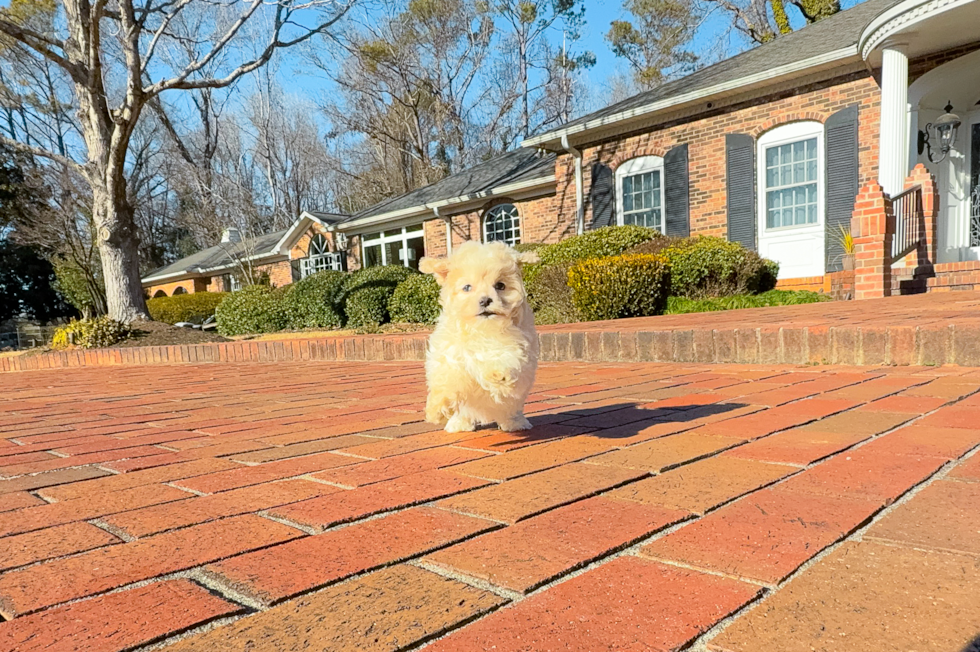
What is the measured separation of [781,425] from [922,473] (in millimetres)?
663

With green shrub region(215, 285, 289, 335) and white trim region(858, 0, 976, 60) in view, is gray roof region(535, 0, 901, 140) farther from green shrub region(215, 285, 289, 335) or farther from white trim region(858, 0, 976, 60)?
green shrub region(215, 285, 289, 335)

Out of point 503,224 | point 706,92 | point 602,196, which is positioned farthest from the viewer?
point 503,224

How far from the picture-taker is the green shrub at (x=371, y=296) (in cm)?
1304

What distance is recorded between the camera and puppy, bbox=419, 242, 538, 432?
1959 millimetres

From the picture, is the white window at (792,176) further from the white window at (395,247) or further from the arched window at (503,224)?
the white window at (395,247)

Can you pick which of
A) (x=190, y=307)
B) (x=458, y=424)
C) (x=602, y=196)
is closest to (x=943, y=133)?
(x=602, y=196)

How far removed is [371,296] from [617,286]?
6275mm

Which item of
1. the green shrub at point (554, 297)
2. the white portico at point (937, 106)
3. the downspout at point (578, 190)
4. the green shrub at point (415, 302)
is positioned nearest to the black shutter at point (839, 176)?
the white portico at point (937, 106)

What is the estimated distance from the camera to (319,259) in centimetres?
2356

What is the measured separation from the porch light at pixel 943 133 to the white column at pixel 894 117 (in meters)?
1.62

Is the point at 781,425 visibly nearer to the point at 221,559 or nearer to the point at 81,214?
the point at 221,559

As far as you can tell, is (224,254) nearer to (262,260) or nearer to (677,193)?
(262,260)

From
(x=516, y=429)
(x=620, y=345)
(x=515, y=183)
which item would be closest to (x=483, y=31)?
(x=515, y=183)

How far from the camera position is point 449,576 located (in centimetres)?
109
